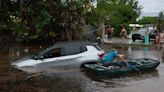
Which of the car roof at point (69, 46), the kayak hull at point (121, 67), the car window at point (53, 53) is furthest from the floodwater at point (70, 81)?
the car roof at point (69, 46)

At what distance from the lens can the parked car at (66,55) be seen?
701 inches

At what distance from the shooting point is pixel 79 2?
3089 cm

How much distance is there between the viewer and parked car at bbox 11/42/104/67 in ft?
58.4

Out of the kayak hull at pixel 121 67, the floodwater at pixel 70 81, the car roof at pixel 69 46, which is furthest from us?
the car roof at pixel 69 46

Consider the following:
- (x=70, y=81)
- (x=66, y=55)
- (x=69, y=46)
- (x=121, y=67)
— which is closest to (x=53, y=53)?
(x=66, y=55)

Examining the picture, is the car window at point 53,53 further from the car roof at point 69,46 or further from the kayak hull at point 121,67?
the kayak hull at point 121,67

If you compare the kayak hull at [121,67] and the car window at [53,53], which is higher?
the car window at [53,53]

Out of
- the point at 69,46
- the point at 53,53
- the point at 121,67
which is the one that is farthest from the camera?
the point at 69,46

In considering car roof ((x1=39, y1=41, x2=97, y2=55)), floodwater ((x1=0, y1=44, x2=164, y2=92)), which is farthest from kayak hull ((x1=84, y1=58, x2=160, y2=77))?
car roof ((x1=39, y1=41, x2=97, y2=55))

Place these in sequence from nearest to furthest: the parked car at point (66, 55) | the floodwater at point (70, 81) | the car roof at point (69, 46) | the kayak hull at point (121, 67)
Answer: the floodwater at point (70, 81) < the kayak hull at point (121, 67) < the parked car at point (66, 55) < the car roof at point (69, 46)

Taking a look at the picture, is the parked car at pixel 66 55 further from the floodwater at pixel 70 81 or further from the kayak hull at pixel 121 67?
the kayak hull at pixel 121 67

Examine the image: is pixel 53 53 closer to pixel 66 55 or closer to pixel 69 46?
pixel 66 55

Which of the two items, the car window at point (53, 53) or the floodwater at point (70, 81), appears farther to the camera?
the car window at point (53, 53)

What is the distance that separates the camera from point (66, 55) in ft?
59.8
